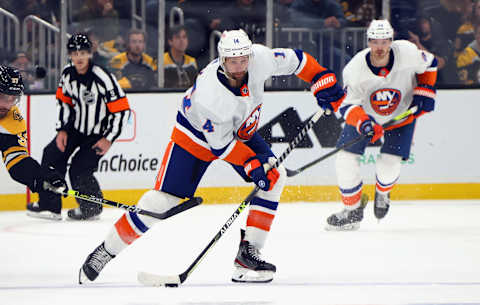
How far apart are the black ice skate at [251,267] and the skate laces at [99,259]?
0.52m

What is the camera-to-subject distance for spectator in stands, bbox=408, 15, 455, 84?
22.5 ft

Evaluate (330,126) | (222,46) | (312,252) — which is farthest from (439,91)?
(222,46)

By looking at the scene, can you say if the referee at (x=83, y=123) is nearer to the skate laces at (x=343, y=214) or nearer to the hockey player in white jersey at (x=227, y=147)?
the skate laces at (x=343, y=214)

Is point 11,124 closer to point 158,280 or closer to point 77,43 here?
point 158,280

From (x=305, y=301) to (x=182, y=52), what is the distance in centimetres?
372

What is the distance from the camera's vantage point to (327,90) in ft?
12.6

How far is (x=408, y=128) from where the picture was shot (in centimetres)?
551

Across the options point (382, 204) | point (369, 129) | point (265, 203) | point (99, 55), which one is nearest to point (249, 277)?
point (265, 203)

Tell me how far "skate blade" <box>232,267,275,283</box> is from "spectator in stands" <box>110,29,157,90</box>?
3.10m

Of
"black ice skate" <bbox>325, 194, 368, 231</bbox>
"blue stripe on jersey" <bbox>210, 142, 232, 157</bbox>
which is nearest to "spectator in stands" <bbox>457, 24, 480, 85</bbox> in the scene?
"black ice skate" <bbox>325, 194, 368, 231</bbox>

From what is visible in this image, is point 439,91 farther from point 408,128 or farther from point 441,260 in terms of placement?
point 441,260

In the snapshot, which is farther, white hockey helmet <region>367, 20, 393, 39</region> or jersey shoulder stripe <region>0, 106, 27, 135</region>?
white hockey helmet <region>367, 20, 393, 39</region>

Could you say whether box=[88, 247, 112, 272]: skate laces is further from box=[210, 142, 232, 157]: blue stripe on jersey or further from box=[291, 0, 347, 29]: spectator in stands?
box=[291, 0, 347, 29]: spectator in stands

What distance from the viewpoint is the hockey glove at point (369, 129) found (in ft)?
16.3
